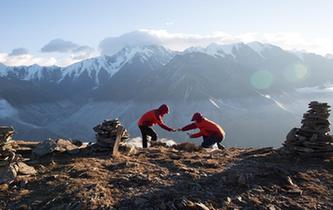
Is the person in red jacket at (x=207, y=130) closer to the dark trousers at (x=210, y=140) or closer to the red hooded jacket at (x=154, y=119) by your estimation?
the dark trousers at (x=210, y=140)

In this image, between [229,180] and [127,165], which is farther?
[127,165]

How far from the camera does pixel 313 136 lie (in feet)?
62.2

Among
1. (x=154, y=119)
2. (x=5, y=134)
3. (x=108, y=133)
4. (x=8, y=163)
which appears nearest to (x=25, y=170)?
(x=8, y=163)

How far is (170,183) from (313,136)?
7.82 meters

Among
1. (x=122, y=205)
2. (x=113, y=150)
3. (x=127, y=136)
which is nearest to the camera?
(x=122, y=205)

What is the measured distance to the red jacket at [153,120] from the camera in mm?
24000

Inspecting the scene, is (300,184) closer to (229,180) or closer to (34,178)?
(229,180)

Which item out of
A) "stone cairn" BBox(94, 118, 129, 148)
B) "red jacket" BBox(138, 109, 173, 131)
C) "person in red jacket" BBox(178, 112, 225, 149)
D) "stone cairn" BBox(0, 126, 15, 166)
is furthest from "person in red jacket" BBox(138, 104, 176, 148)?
"stone cairn" BBox(0, 126, 15, 166)

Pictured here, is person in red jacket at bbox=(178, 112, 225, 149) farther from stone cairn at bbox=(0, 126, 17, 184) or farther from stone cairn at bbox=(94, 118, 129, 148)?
stone cairn at bbox=(0, 126, 17, 184)

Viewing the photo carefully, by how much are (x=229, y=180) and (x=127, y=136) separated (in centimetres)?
704

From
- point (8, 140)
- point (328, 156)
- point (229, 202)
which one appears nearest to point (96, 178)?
point (8, 140)

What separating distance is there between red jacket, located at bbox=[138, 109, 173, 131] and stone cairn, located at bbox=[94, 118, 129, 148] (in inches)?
175

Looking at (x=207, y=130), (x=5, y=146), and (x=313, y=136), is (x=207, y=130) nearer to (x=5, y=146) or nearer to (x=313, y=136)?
(x=313, y=136)

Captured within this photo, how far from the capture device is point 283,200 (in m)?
13.5
